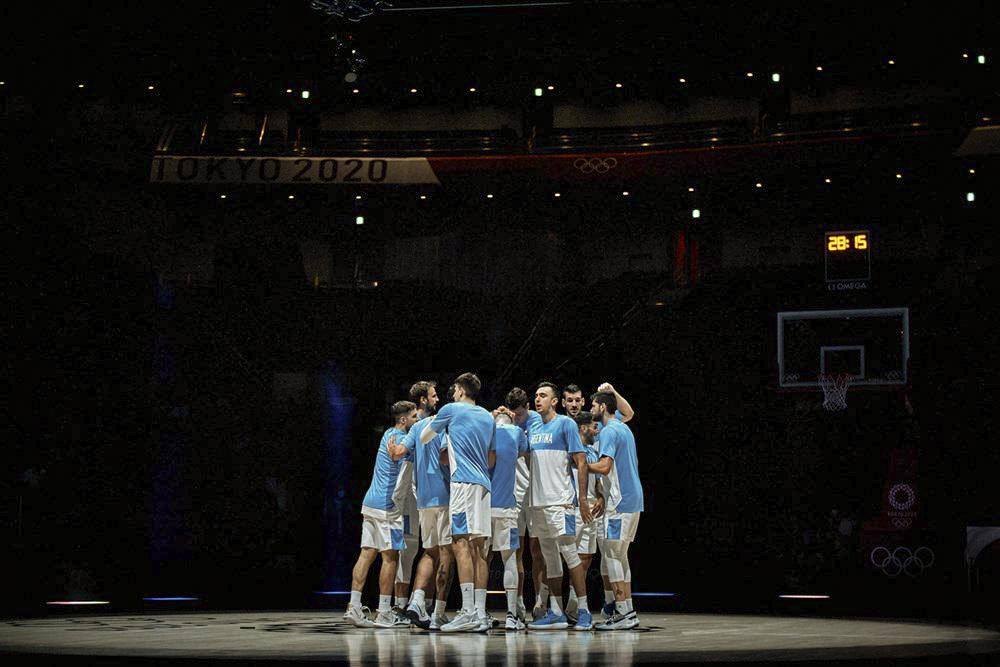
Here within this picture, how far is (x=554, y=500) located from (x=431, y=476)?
994 mm

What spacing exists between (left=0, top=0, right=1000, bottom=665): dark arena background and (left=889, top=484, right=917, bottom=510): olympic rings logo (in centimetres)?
6

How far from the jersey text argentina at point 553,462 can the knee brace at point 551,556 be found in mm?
310

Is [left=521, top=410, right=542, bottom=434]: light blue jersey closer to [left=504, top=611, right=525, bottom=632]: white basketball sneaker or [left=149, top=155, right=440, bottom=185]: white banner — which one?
[left=504, top=611, right=525, bottom=632]: white basketball sneaker

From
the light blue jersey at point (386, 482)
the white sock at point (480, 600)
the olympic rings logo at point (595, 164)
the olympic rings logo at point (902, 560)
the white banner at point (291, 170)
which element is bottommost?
the olympic rings logo at point (902, 560)

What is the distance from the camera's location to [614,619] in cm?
927

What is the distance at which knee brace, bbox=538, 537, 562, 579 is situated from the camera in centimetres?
924

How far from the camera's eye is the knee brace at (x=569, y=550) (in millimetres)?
9273

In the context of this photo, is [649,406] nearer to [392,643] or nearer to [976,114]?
[976,114]

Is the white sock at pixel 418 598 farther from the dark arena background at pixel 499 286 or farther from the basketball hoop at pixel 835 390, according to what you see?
the basketball hoop at pixel 835 390

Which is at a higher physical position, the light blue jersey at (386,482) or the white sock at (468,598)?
the light blue jersey at (386,482)

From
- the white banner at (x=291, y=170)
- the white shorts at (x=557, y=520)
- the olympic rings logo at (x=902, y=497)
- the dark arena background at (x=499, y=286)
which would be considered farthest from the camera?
the white banner at (x=291, y=170)

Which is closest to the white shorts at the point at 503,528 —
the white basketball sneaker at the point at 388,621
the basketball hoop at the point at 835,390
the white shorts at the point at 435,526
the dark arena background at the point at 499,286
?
the white shorts at the point at 435,526

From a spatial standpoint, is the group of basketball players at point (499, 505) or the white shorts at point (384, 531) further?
the white shorts at point (384, 531)

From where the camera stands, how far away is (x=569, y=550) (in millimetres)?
9305
